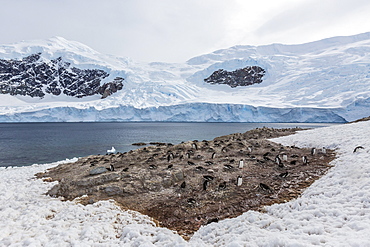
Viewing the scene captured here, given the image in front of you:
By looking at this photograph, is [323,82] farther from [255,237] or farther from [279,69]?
[255,237]

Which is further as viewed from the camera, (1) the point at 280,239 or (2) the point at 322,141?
(2) the point at 322,141

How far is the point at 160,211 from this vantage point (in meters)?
7.68

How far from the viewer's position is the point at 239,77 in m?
134

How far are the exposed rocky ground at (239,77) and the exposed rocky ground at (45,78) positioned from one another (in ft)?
232

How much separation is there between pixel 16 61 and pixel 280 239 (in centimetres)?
18064

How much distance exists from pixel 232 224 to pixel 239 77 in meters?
136

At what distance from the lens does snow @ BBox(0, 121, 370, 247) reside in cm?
454

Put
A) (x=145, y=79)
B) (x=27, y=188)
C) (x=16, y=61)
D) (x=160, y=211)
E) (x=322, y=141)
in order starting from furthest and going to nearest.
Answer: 1. (x=16, y=61)
2. (x=145, y=79)
3. (x=322, y=141)
4. (x=27, y=188)
5. (x=160, y=211)

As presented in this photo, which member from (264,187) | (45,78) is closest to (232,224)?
(264,187)

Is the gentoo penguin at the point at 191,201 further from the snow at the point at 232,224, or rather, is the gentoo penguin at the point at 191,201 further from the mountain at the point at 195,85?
the mountain at the point at 195,85

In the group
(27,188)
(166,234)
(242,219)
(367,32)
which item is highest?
(367,32)

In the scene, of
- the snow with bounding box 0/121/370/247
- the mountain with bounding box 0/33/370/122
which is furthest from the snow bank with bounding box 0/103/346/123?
the snow with bounding box 0/121/370/247

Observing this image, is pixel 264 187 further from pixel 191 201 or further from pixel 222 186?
pixel 191 201

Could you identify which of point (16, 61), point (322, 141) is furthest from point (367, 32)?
point (16, 61)
